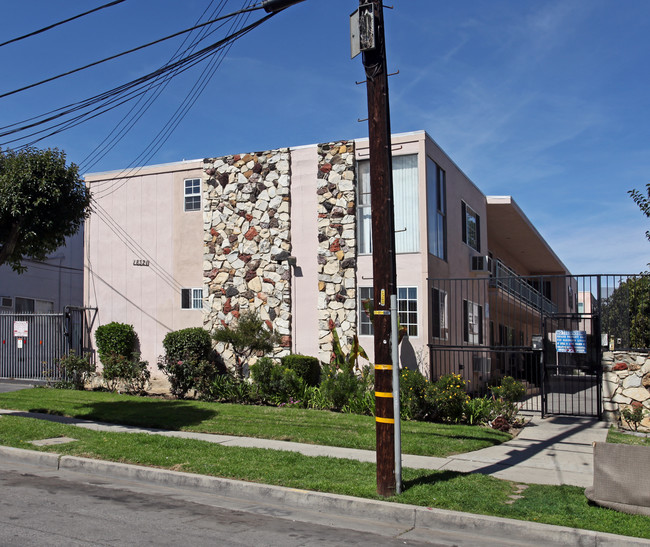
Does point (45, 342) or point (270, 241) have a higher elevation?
point (270, 241)

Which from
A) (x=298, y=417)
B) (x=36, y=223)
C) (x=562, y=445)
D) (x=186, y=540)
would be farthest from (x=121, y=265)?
(x=186, y=540)

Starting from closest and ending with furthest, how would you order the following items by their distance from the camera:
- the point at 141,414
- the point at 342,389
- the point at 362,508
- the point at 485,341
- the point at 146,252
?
the point at 362,508 < the point at 141,414 < the point at 342,389 < the point at 146,252 < the point at 485,341

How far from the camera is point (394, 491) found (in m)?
7.94

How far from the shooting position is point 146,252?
19.9 metres

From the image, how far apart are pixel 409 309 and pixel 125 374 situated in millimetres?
8086

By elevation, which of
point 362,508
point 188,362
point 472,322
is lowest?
point 362,508

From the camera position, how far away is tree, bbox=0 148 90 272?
12.7 meters

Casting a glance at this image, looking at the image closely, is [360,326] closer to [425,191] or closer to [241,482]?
[425,191]

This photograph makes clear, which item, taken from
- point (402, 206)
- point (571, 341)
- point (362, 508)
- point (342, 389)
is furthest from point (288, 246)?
point (362, 508)

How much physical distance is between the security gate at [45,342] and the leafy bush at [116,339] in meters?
0.78

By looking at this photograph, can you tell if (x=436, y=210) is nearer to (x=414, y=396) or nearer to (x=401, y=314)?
(x=401, y=314)

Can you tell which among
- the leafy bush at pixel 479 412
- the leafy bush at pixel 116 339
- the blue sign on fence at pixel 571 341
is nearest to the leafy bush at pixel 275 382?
the leafy bush at pixel 479 412

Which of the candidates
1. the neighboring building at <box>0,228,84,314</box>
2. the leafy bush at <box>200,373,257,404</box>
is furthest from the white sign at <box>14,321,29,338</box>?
the leafy bush at <box>200,373,257,404</box>

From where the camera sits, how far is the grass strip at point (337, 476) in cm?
719
